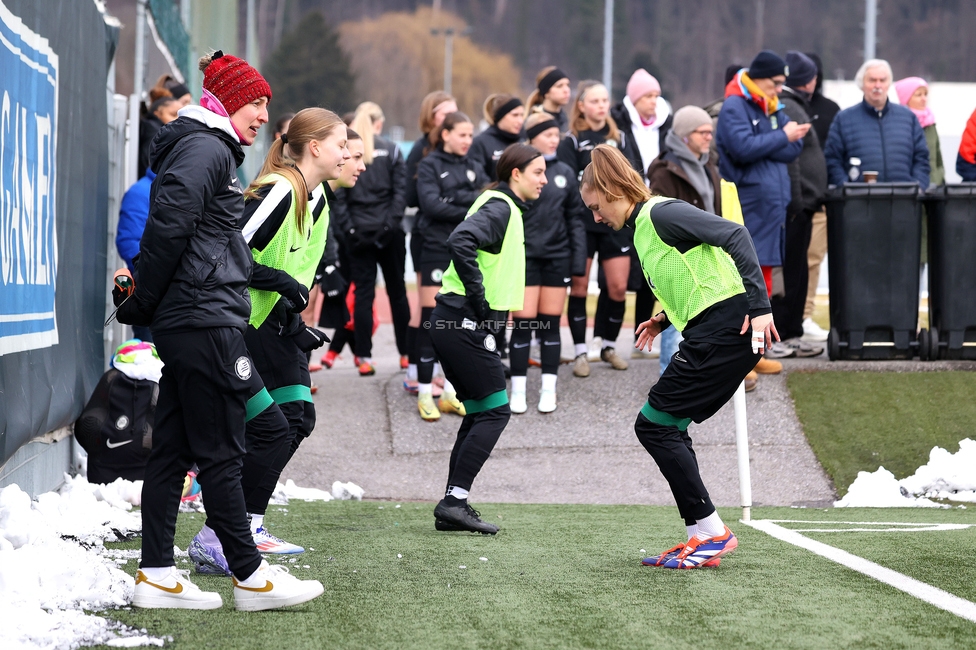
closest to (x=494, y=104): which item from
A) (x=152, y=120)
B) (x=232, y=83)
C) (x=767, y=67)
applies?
(x=767, y=67)

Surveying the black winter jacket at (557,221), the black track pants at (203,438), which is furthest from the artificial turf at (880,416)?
the black track pants at (203,438)

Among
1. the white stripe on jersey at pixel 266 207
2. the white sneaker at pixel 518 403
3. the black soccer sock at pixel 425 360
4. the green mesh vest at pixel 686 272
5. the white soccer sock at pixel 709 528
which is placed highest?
the white stripe on jersey at pixel 266 207

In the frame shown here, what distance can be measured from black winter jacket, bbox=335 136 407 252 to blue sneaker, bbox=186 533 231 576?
5.42 meters

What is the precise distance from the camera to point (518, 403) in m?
9.41

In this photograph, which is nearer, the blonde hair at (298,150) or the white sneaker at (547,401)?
the blonde hair at (298,150)

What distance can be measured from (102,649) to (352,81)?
71708 mm

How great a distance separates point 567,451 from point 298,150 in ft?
13.3

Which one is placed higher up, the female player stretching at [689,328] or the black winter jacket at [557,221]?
the black winter jacket at [557,221]

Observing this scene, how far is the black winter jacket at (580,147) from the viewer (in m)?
9.95

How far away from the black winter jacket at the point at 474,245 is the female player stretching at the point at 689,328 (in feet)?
4.01

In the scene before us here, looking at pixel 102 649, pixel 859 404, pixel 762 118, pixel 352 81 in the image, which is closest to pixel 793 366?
pixel 859 404

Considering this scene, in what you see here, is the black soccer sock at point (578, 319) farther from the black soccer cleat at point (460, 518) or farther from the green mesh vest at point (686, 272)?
the green mesh vest at point (686, 272)

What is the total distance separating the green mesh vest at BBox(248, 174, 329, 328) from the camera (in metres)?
5.21

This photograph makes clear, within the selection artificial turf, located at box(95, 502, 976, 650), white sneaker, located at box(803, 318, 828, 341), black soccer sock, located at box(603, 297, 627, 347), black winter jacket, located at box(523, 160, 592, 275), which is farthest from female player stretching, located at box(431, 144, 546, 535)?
white sneaker, located at box(803, 318, 828, 341)
